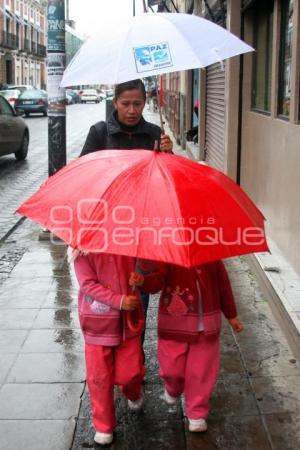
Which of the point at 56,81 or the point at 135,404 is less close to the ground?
the point at 56,81

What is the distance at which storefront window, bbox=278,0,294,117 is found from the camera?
18.3ft

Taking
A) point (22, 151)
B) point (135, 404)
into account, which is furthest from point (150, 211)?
point (22, 151)

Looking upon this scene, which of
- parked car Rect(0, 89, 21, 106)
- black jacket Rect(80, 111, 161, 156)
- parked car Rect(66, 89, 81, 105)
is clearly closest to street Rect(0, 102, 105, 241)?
black jacket Rect(80, 111, 161, 156)

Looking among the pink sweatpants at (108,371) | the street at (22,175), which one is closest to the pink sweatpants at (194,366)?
the pink sweatpants at (108,371)

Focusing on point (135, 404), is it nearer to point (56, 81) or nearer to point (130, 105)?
point (130, 105)

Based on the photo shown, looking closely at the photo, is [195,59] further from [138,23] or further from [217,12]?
[217,12]

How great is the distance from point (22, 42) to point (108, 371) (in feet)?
232

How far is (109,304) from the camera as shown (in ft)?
9.86

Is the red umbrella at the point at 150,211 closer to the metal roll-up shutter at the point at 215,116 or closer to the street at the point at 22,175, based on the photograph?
the street at the point at 22,175

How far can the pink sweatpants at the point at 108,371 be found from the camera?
10.2ft

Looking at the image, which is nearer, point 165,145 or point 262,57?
point 165,145

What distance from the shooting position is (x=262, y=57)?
23.4ft

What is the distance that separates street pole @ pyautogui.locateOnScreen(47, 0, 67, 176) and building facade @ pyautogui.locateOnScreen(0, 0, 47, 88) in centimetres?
5120

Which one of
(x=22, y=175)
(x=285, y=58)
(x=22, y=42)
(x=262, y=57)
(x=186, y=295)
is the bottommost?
(x=22, y=175)
